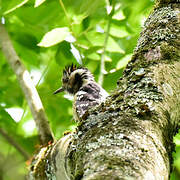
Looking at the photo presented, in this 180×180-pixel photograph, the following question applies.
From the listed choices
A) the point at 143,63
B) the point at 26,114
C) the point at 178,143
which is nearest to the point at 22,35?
the point at 26,114

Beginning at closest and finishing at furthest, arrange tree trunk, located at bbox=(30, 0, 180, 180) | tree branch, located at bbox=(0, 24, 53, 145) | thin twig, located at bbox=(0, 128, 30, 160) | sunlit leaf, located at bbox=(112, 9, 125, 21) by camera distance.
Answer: tree trunk, located at bbox=(30, 0, 180, 180) < tree branch, located at bbox=(0, 24, 53, 145) < thin twig, located at bbox=(0, 128, 30, 160) < sunlit leaf, located at bbox=(112, 9, 125, 21)

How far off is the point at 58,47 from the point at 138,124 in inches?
113

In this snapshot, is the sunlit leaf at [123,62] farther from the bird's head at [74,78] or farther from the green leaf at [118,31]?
the bird's head at [74,78]

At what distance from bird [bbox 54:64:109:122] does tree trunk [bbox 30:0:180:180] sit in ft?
5.45

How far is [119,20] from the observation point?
4.46m

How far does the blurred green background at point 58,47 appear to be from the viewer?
12.3 ft

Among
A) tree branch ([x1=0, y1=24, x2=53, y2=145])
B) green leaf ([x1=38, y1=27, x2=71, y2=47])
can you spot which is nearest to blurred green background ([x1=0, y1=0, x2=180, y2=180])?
green leaf ([x1=38, y1=27, x2=71, y2=47])

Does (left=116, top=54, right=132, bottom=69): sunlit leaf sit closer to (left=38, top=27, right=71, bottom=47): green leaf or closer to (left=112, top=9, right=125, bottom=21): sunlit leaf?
(left=112, top=9, right=125, bottom=21): sunlit leaf

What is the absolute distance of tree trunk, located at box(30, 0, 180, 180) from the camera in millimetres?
1468

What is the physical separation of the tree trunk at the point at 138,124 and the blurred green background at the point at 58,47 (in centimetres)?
119

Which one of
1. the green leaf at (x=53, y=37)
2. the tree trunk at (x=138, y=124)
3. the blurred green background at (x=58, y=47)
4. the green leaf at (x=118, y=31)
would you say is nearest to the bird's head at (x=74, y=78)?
the blurred green background at (x=58, y=47)

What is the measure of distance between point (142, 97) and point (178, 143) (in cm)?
156

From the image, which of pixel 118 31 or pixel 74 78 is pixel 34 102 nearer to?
pixel 118 31

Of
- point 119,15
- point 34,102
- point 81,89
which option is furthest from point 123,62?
point 34,102
